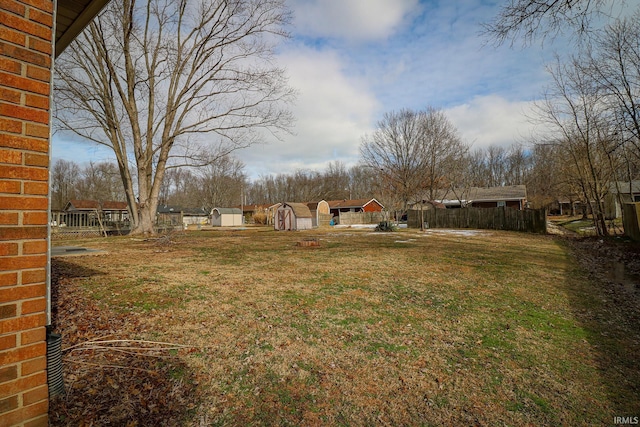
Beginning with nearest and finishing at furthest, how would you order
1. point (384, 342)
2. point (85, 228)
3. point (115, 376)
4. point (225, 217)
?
point (115, 376), point (384, 342), point (85, 228), point (225, 217)

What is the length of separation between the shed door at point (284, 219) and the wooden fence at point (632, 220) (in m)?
21.6

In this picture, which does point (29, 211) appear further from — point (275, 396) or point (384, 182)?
point (384, 182)

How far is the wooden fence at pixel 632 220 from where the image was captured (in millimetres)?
12283

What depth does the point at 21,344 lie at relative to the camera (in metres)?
1.69


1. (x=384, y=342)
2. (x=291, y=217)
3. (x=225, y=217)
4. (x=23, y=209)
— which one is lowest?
(x=384, y=342)

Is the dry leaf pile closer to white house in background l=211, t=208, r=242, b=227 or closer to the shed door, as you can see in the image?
the shed door

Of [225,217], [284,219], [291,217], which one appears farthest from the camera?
[225,217]

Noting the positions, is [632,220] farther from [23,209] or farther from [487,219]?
[23,209]

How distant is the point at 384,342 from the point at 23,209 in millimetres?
3665

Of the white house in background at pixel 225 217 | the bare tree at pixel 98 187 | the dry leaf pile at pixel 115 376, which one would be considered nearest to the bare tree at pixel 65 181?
the bare tree at pixel 98 187

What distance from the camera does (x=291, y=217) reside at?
2739 centimetres

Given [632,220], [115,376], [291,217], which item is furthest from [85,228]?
[632,220]

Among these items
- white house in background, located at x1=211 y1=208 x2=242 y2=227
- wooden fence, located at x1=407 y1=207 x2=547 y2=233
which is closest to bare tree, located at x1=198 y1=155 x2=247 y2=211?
white house in background, located at x1=211 y1=208 x2=242 y2=227

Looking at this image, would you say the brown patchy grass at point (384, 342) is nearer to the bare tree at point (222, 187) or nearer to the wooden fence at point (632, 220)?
the wooden fence at point (632, 220)
